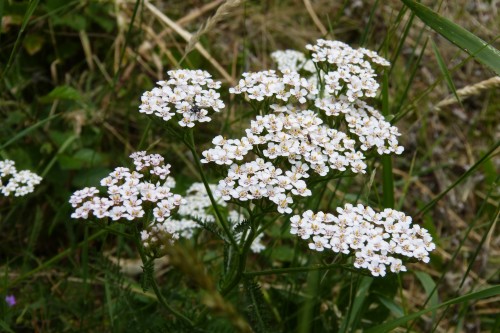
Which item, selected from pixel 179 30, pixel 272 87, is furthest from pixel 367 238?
pixel 179 30

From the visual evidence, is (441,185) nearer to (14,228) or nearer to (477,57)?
(477,57)

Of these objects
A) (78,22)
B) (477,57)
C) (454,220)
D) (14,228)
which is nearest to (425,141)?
(454,220)

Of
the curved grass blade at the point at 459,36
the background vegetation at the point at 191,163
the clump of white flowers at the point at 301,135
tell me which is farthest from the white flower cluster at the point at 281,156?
the curved grass blade at the point at 459,36

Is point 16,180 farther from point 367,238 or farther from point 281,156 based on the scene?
point 367,238

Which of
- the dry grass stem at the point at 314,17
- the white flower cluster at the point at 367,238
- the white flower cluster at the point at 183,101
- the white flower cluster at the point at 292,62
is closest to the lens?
the white flower cluster at the point at 367,238

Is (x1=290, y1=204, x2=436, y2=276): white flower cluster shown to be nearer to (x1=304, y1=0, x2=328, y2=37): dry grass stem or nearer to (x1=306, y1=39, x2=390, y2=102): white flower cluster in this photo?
(x1=306, y1=39, x2=390, y2=102): white flower cluster

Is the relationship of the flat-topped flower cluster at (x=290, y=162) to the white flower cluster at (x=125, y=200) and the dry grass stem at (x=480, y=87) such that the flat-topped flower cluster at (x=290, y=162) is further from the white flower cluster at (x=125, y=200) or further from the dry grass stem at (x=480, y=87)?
the dry grass stem at (x=480, y=87)
